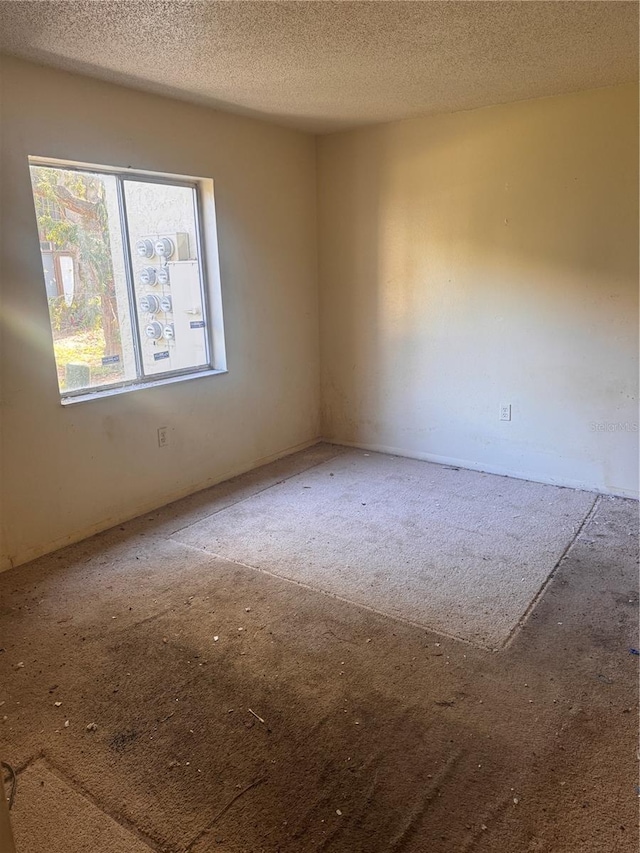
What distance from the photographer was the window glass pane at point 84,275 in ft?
9.73

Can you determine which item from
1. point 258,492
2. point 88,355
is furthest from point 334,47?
point 258,492

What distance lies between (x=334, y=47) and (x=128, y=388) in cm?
206

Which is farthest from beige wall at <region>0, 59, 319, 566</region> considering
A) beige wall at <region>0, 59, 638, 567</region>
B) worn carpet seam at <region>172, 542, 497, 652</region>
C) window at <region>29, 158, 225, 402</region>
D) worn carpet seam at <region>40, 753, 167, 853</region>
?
worn carpet seam at <region>40, 753, 167, 853</region>

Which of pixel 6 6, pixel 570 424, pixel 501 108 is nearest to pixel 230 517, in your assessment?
pixel 570 424

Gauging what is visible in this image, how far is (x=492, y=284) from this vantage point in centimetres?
384

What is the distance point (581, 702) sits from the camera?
6.36 feet

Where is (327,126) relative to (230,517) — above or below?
above

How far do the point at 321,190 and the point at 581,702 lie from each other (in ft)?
12.4

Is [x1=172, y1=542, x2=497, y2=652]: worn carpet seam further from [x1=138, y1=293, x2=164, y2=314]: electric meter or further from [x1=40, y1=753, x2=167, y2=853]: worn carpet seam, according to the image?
[x1=138, y1=293, x2=164, y2=314]: electric meter

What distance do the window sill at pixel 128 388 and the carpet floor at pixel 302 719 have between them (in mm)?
909

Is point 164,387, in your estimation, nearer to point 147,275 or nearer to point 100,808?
point 147,275

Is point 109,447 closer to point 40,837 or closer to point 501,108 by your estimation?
point 40,837

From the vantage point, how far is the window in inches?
119

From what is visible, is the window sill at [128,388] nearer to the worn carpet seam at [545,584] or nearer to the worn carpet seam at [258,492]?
the worn carpet seam at [258,492]
